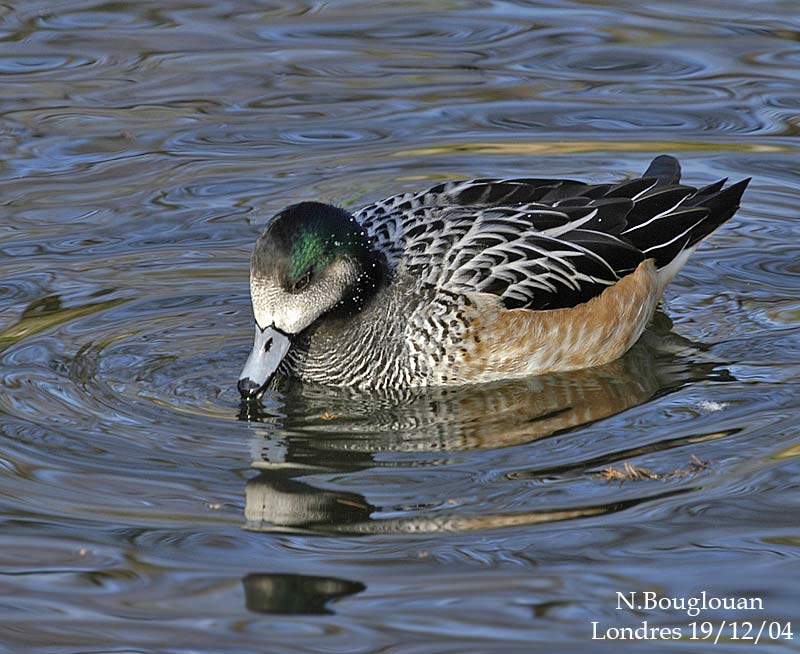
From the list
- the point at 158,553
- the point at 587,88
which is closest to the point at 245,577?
the point at 158,553

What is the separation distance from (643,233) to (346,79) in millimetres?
4498

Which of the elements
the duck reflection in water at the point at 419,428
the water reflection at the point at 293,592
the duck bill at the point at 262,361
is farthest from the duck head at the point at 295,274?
the water reflection at the point at 293,592

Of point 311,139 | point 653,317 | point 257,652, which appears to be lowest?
point 257,652

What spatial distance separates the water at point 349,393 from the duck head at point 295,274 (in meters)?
0.37

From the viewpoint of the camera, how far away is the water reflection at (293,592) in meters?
5.98

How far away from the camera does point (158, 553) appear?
643cm

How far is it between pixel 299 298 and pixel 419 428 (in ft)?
2.88

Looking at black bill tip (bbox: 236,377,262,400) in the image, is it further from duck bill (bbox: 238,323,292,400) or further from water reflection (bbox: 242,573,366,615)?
water reflection (bbox: 242,573,366,615)

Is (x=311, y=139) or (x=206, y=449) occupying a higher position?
(x=311, y=139)

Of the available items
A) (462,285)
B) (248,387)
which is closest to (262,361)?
(248,387)

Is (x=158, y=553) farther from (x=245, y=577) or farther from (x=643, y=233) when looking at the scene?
(x=643, y=233)

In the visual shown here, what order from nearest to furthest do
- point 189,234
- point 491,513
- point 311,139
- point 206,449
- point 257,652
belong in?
point 257,652 → point 491,513 → point 206,449 → point 189,234 → point 311,139

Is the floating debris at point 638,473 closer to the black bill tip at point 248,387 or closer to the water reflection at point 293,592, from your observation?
the water reflection at point 293,592

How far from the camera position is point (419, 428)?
7.85m
